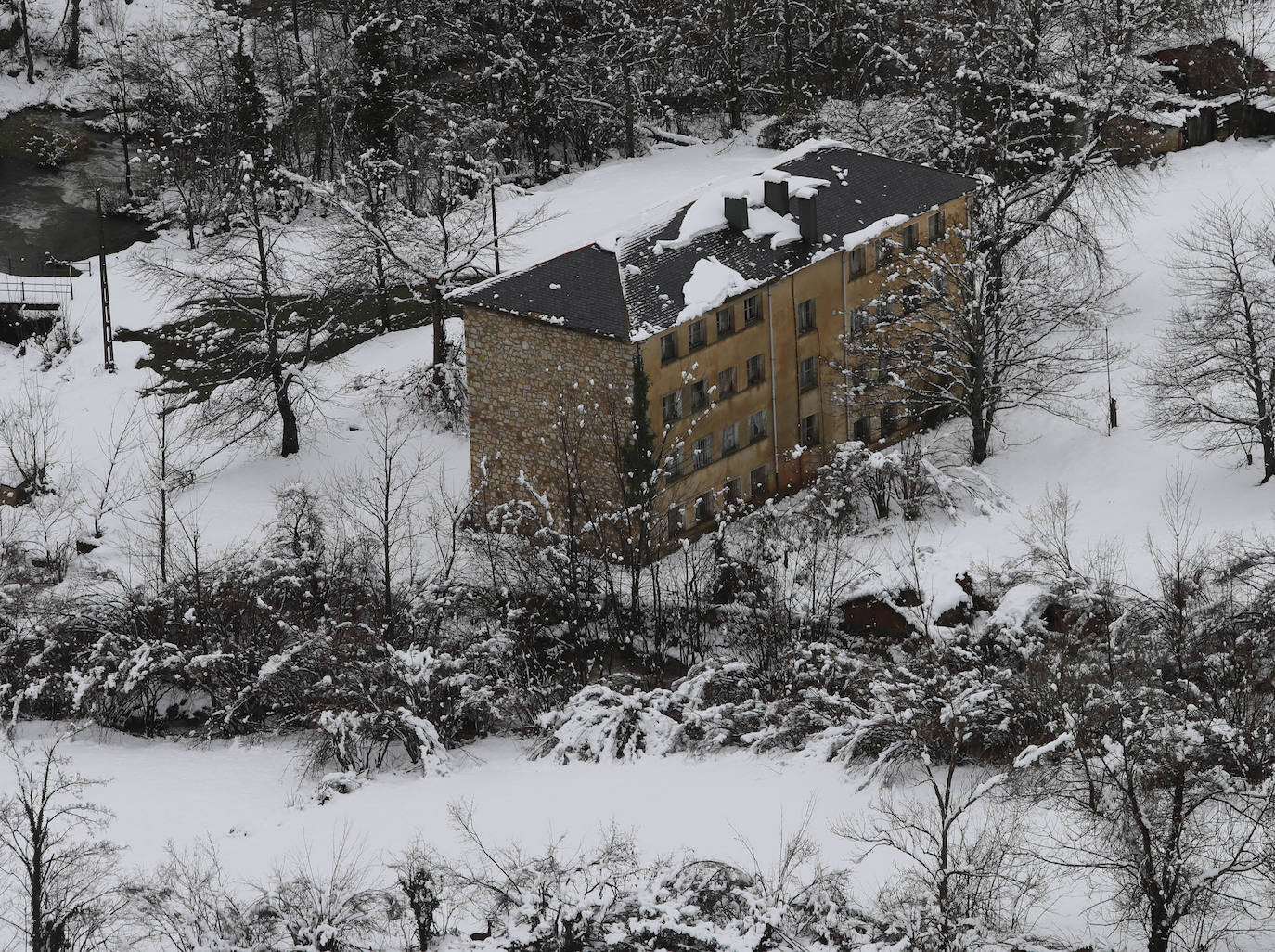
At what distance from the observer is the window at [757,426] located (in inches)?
2356

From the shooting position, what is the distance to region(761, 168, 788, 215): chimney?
5994cm

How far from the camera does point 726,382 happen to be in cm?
5859

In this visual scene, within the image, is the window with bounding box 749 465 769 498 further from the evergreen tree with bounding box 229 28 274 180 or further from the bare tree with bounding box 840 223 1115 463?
the evergreen tree with bounding box 229 28 274 180

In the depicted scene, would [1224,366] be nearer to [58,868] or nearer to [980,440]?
[980,440]

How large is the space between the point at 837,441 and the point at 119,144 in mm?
47031

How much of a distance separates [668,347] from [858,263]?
8.56 meters

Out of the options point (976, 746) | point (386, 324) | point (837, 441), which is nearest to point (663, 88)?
point (386, 324)

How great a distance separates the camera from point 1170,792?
123 feet

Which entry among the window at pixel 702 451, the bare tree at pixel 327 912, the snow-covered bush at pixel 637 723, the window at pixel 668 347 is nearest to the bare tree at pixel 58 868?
the bare tree at pixel 327 912

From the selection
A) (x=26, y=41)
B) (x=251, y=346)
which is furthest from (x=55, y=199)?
(x=251, y=346)

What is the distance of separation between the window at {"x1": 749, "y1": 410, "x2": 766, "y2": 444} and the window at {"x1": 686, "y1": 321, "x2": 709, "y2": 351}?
11.6 feet

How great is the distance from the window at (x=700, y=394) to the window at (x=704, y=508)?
2.78 meters

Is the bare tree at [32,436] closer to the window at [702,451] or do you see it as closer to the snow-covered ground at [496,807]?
the snow-covered ground at [496,807]

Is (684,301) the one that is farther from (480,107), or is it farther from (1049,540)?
(480,107)
